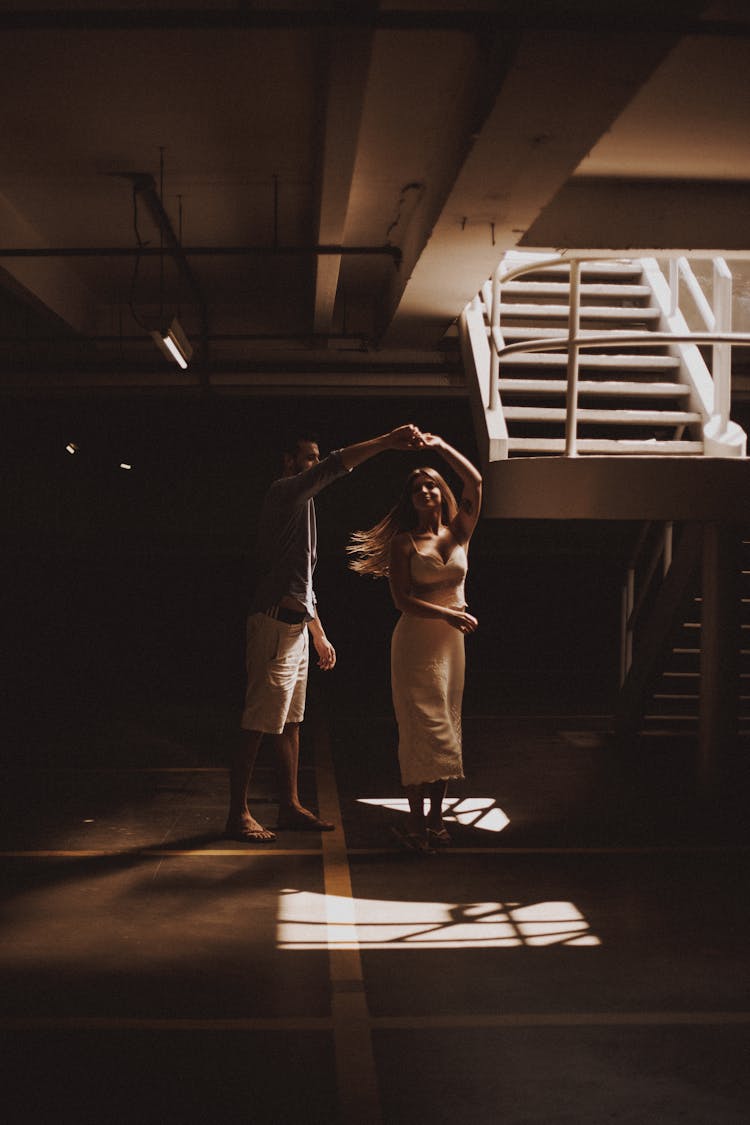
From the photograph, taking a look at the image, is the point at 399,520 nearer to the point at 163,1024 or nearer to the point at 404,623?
the point at 404,623

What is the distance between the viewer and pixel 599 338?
22.3ft

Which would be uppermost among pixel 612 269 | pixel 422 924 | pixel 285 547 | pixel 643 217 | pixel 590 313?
pixel 612 269

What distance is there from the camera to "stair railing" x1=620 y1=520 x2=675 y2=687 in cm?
978

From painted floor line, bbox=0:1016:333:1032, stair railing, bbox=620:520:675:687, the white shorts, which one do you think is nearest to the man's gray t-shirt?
the white shorts

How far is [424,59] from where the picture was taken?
5.91 m

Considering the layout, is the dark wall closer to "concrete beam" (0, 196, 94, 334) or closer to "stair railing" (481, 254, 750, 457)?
"concrete beam" (0, 196, 94, 334)

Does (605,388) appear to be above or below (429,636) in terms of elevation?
above

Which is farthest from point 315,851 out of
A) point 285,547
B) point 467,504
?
point 467,504

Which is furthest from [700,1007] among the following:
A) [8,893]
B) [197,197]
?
[197,197]

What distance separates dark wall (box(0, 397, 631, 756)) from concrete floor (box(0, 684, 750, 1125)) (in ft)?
25.1

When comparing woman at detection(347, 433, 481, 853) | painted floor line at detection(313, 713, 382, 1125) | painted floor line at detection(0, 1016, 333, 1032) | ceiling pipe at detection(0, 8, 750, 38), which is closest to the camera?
painted floor line at detection(313, 713, 382, 1125)

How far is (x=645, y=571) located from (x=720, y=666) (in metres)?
2.80

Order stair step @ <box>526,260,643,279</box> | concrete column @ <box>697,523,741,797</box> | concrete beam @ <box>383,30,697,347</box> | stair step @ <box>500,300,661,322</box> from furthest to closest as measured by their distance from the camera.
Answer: stair step @ <box>526,260,643,279</box> < stair step @ <box>500,300,661,322</box> < concrete column @ <box>697,523,741,797</box> < concrete beam @ <box>383,30,697,347</box>

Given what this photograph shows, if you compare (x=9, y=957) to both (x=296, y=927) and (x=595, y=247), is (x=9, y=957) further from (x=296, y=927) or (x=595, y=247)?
(x=595, y=247)
